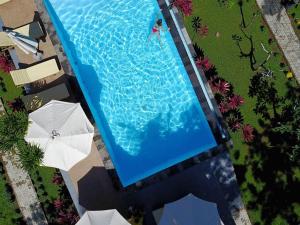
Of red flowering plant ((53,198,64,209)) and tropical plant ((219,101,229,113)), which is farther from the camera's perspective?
red flowering plant ((53,198,64,209))

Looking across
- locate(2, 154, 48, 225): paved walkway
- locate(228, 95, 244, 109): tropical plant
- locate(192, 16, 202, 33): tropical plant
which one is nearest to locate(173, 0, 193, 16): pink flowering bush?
locate(192, 16, 202, 33): tropical plant

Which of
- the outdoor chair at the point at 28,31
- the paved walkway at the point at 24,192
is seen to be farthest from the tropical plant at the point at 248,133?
the outdoor chair at the point at 28,31

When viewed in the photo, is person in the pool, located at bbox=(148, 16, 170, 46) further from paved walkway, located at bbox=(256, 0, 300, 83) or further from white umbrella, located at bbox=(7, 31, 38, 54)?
white umbrella, located at bbox=(7, 31, 38, 54)

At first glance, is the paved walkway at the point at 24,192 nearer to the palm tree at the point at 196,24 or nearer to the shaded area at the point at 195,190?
the shaded area at the point at 195,190

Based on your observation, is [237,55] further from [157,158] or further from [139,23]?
[157,158]

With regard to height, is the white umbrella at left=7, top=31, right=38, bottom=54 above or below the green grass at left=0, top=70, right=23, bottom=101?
above

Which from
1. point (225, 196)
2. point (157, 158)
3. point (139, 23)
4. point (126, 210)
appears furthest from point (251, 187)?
point (139, 23)
